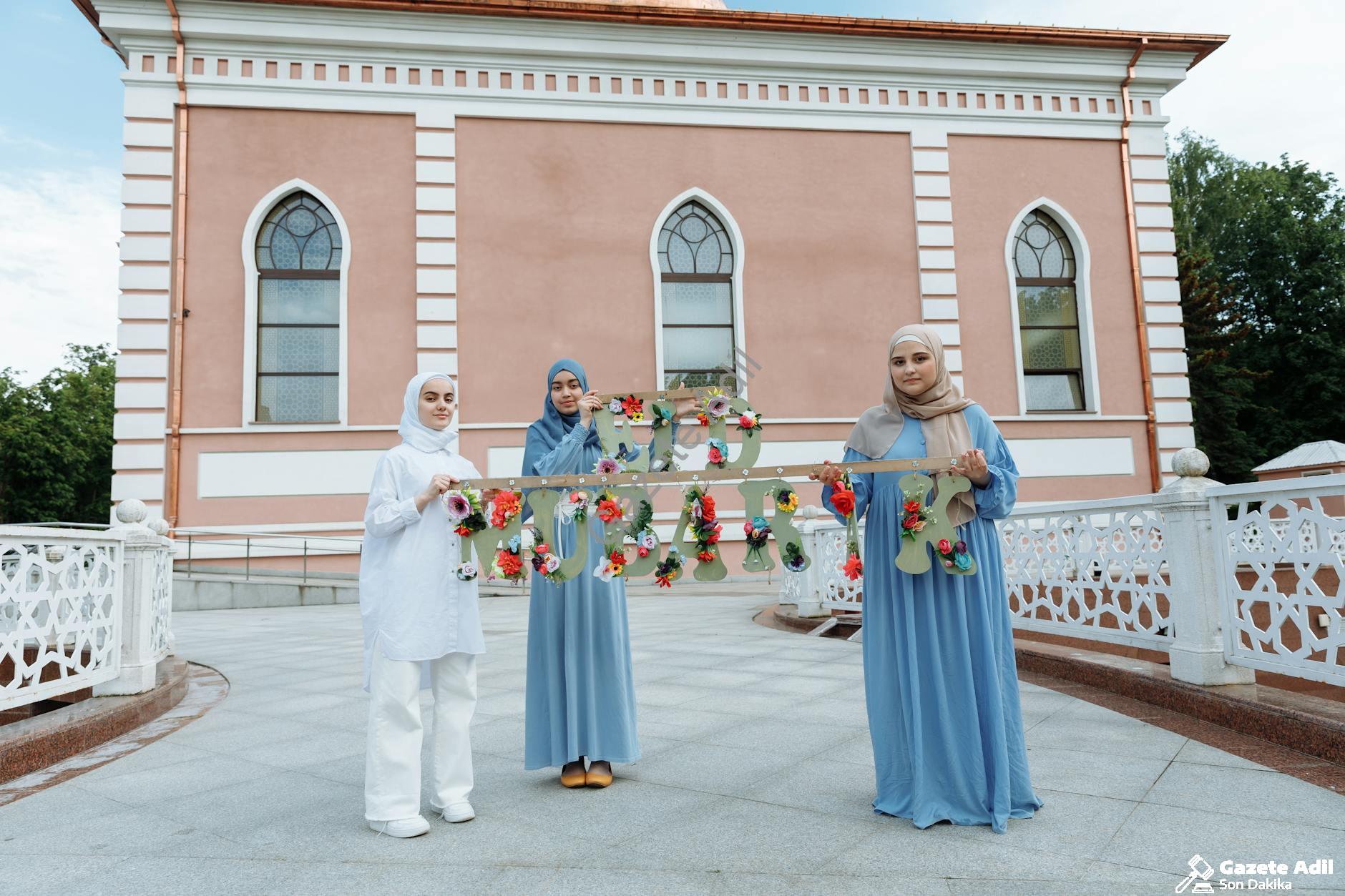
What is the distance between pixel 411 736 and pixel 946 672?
6.45ft

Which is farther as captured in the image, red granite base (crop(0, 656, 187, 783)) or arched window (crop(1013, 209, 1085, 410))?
arched window (crop(1013, 209, 1085, 410))

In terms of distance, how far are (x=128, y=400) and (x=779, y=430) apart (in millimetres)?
8625

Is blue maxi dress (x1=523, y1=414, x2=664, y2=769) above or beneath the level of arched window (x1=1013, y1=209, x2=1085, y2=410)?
beneath

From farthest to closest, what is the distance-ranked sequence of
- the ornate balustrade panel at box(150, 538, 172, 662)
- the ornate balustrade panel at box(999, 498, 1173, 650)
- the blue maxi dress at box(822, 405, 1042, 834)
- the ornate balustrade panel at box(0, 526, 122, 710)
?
the ornate balustrade panel at box(150, 538, 172, 662) → the ornate balustrade panel at box(999, 498, 1173, 650) → the ornate balustrade panel at box(0, 526, 122, 710) → the blue maxi dress at box(822, 405, 1042, 834)

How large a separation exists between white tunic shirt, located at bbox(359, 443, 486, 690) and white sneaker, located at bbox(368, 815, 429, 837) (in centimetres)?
50

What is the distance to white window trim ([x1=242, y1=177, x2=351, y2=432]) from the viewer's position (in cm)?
1196

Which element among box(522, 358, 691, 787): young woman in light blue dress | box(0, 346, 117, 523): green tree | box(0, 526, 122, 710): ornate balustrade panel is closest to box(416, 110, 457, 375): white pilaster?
box(0, 526, 122, 710): ornate balustrade panel

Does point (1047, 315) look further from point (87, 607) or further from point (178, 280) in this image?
point (87, 607)

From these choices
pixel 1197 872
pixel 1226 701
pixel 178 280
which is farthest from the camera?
pixel 178 280

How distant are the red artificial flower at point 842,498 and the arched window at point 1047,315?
11.3 meters

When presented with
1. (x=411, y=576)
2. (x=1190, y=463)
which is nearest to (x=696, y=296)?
(x=1190, y=463)

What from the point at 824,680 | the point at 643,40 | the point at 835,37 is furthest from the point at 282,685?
the point at 835,37

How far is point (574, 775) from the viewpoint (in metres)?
3.73

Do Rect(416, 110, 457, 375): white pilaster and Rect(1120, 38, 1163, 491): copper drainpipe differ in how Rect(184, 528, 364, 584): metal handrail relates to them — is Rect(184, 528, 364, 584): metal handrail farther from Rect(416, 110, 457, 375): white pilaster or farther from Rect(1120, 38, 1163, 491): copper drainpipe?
Rect(1120, 38, 1163, 491): copper drainpipe
